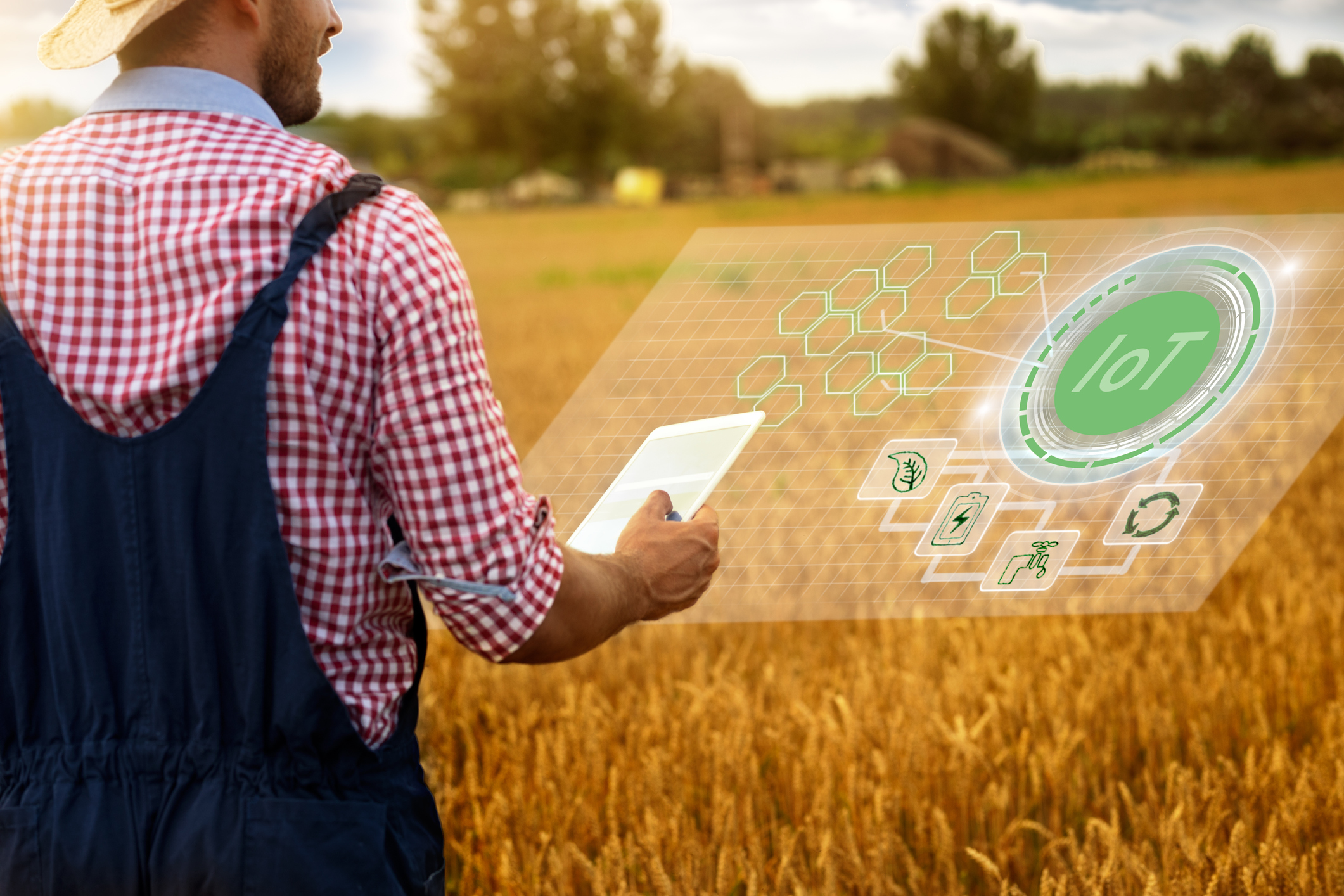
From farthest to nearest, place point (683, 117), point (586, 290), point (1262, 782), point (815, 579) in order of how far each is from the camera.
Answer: point (683, 117), point (586, 290), point (1262, 782), point (815, 579)

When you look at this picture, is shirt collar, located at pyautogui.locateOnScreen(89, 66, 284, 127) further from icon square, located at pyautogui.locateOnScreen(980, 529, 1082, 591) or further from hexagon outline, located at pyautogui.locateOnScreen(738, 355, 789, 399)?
icon square, located at pyautogui.locateOnScreen(980, 529, 1082, 591)

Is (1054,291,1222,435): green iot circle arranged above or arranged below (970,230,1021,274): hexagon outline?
below

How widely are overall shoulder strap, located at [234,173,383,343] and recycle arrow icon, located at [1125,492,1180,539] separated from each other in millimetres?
1189

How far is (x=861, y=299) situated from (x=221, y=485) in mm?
851

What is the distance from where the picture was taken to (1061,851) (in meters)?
2.53

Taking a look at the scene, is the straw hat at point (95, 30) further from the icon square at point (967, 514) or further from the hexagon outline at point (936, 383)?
the icon square at point (967, 514)

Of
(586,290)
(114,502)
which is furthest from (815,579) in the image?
(586,290)

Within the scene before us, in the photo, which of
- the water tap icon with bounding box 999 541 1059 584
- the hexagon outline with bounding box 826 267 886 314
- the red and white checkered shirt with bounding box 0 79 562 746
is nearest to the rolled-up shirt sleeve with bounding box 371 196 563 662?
the red and white checkered shirt with bounding box 0 79 562 746

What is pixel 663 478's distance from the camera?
1.42 meters

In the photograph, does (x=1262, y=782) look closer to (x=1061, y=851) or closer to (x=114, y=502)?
(x=1061, y=851)

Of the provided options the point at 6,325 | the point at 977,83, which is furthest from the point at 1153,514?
the point at 977,83

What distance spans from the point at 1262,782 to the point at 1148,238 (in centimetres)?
151

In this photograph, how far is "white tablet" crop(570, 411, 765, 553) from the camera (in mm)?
1339

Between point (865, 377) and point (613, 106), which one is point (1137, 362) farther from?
point (613, 106)
